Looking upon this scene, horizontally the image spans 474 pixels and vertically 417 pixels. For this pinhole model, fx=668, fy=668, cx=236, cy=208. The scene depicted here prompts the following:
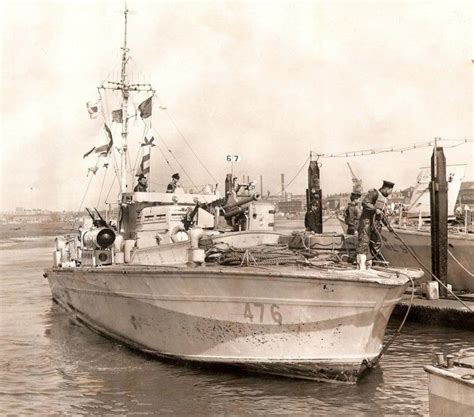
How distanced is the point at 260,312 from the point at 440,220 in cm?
751

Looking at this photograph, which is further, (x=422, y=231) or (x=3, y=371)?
(x=422, y=231)

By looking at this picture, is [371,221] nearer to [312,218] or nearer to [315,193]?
[312,218]

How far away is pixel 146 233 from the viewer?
1388cm

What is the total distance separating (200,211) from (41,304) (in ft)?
29.3

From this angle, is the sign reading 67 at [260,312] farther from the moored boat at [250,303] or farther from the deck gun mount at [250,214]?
the deck gun mount at [250,214]

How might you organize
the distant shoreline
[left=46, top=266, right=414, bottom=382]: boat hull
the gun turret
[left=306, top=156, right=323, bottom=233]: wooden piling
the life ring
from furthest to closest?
the distant shoreline, [left=306, top=156, right=323, bottom=233]: wooden piling, the gun turret, the life ring, [left=46, top=266, right=414, bottom=382]: boat hull

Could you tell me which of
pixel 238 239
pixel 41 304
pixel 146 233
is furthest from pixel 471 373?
pixel 41 304

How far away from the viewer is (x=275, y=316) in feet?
Answer: 31.1

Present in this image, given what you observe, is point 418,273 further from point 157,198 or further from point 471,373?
point 157,198

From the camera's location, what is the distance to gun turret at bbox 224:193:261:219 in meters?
13.4

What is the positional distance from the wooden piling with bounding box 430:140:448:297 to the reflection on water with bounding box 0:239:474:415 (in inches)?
84.7

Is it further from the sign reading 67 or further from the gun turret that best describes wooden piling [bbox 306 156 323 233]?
the sign reading 67

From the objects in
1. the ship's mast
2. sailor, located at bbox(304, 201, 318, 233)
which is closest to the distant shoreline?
sailor, located at bbox(304, 201, 318, 233)

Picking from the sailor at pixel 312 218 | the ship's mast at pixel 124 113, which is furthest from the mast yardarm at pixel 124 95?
the sailor at pixel 312 218
